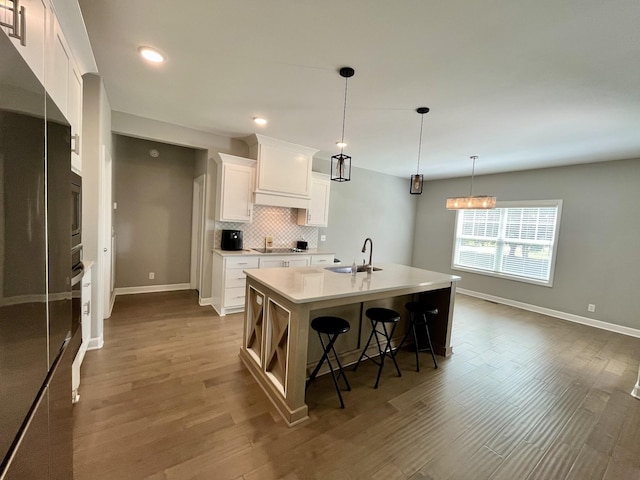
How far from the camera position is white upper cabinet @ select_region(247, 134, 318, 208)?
4.14 metres

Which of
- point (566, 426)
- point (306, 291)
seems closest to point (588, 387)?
point (566, 426)

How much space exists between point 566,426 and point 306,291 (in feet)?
7.31

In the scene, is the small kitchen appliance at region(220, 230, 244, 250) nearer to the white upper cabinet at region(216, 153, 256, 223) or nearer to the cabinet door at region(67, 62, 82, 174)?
the white upper cabinet at region(216, 153, 256, 223)

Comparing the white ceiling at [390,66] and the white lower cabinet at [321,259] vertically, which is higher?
the white ceiling at [390,66]

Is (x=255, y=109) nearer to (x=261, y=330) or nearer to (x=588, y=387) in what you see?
(x=261, y=330)

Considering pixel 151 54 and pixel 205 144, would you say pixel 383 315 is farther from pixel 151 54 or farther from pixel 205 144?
pixel 205 144

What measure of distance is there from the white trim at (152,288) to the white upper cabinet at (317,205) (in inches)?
97.9

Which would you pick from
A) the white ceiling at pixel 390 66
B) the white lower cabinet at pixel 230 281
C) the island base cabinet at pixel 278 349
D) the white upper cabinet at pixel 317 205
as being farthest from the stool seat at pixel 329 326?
the white upper cabinet at pixel 317 205

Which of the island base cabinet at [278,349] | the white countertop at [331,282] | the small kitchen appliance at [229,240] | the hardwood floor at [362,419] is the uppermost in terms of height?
the small kitchen appliance at [229,240]

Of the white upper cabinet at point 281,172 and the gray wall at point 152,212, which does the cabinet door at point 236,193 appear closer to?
the white upper cabinet at point 281,172

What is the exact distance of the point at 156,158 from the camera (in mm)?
4652

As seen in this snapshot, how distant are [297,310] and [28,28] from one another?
→ 6.02 ft

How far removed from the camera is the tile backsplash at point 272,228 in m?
4.45

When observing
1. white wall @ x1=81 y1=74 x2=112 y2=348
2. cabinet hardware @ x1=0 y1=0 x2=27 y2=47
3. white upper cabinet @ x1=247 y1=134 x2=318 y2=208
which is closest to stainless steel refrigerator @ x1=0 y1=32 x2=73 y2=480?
cabinet hardware @ x1=0 y1=0 x2=27 y2=47
